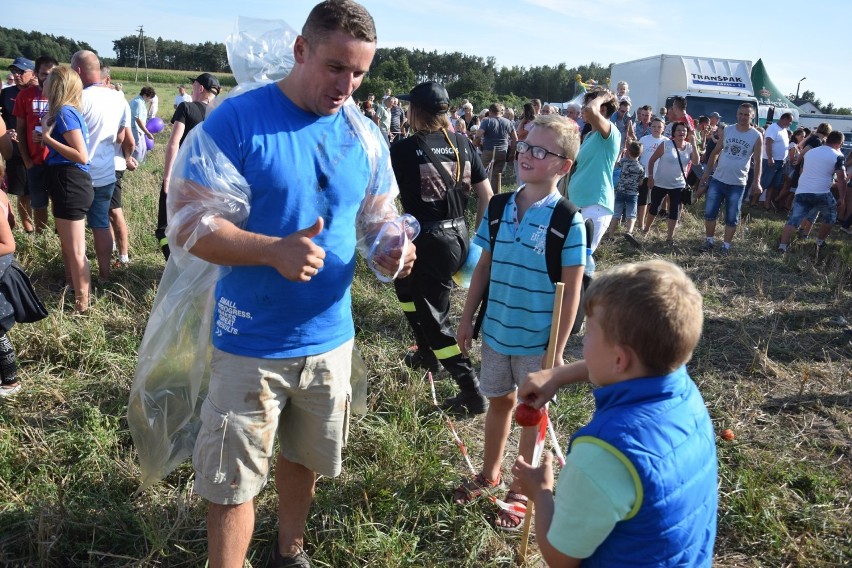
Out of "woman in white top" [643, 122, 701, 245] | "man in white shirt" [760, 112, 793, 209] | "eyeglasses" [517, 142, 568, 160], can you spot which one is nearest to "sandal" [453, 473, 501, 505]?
"eyeglasses" [517, 142, 568, 160]

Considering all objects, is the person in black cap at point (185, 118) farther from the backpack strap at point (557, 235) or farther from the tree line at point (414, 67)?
the tree line at point (414, 67)

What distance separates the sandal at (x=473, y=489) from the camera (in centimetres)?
284

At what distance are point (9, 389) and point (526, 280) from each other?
2.93m

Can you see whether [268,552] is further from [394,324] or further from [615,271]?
[394,324]

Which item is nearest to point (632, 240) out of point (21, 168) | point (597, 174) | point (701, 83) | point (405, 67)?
point (597, 174)

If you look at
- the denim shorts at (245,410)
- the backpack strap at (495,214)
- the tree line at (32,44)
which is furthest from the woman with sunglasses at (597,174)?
the tree line at (32,44)

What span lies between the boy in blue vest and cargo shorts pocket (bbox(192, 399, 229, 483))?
3.43ft

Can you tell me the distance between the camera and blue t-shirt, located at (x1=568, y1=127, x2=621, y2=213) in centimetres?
536

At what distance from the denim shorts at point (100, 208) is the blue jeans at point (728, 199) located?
23.3ft

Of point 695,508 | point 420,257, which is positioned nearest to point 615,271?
point 695,508

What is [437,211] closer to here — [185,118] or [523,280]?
[523,280]

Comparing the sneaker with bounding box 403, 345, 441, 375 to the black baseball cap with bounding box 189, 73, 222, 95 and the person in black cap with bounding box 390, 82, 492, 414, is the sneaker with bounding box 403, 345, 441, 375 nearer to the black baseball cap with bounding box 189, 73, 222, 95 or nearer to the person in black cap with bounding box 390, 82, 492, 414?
the person in black cap with bounding box 390, 82, 492, 414

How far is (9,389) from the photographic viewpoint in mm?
3426

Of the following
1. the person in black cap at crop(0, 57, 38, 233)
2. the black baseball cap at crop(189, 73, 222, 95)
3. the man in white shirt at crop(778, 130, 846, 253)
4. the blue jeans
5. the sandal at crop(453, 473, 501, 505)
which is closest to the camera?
the sandal at crop(453, 473, 501, 505)
